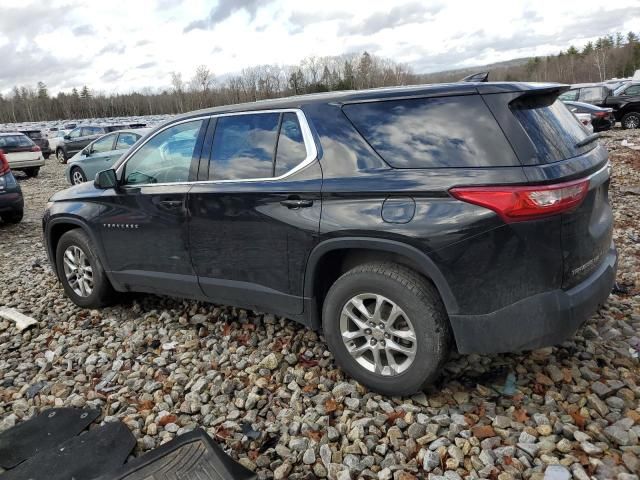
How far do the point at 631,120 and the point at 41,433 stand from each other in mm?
21648

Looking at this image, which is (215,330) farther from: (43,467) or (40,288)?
(40,288)

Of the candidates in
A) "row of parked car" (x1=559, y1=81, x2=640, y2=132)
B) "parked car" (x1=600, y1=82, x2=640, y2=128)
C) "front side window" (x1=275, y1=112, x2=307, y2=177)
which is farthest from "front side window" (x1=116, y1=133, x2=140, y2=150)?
"parked car" (x1=600, y1=82, x2=640, y2=128)

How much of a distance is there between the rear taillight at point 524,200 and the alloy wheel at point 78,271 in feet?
12.0

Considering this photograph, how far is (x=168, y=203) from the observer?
3811 millimetres

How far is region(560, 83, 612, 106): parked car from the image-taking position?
792 inches

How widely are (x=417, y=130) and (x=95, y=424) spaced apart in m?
2.64

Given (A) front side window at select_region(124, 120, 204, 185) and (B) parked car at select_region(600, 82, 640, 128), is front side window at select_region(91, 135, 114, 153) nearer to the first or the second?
(A) front side window at select_region(124, 120, 204, 185)

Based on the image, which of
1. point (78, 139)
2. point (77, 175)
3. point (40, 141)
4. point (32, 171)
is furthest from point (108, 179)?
point (40, 141)

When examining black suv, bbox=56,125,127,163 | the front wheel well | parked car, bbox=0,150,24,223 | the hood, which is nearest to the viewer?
the hood

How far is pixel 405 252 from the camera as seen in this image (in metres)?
2.71

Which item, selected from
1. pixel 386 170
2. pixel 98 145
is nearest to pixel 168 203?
pixel 386 170

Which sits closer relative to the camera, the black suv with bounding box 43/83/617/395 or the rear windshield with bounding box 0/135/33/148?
the black suv with bounding box 43/83/617/395

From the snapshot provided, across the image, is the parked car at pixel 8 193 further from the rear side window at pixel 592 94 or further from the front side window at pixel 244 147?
the rear side window at pixel 592 94

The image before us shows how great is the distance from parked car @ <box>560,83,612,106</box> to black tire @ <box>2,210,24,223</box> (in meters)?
19.2
